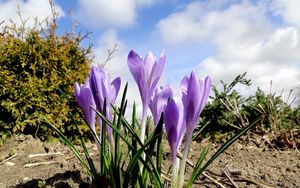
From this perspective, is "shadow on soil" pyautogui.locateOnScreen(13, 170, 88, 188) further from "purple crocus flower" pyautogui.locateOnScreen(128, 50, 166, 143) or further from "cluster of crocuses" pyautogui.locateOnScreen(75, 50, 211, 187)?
"purple crocus flower" pyautogui.locateOnScreen(128, 50, 166, 143)

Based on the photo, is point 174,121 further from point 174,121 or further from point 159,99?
point 159,99

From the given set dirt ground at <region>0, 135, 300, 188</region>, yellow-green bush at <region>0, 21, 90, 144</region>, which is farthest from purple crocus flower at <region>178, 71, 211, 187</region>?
yellow-green bush at <region>0, 21, 90, 144</region>

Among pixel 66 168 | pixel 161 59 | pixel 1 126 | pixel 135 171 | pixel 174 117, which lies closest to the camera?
pixel 174 117

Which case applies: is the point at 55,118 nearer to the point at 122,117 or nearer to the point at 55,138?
the point at 55,138

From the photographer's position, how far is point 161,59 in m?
1.65

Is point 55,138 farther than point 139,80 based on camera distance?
Yes

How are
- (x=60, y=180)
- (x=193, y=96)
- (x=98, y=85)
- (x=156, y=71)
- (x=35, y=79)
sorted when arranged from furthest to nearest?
(x=35, y=79) → (x=60, y=180) → (x=98, y=85) → (x=156, y=71) → (x=193, y=96)

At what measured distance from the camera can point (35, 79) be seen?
5.64m

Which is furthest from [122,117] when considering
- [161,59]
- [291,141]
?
[291,141]

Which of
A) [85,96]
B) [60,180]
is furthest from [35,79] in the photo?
[85,96]

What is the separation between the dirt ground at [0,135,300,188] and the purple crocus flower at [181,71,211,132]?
887 mm

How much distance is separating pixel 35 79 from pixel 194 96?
14.6ft

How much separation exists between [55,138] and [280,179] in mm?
3500

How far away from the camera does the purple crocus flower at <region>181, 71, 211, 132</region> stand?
4.92 ft
